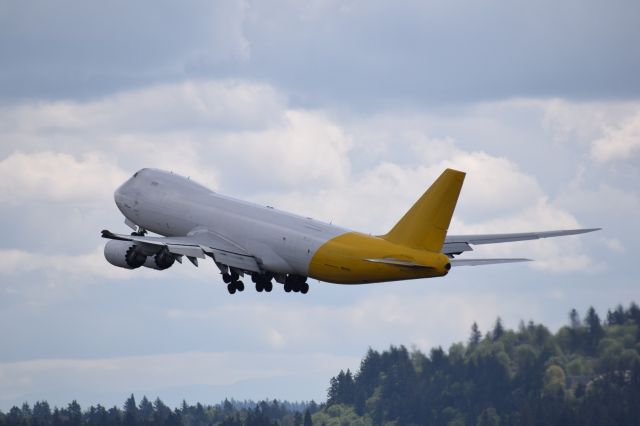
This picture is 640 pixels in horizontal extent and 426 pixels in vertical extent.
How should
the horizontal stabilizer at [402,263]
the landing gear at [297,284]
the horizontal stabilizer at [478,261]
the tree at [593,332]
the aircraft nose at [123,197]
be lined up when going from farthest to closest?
the tree at [593,332] → the aircraft nose at [123,197] → the landing gear at [297,284] → the horizontal stabilizer at [402,263] → the horizontal stabilizer at [478,261]

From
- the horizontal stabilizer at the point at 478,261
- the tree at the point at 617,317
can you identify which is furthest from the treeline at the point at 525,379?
the horizontal stabilizer at the point at 478,261

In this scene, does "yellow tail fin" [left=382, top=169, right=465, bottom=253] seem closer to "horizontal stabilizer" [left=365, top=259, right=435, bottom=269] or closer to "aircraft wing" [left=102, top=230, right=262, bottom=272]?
"horizontal stabilizer" [left=365, top=259, right=435, bottom=269]

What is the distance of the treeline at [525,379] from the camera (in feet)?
456

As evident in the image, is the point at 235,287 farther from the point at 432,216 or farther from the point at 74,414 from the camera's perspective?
the point at 74,414

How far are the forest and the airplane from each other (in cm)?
4643

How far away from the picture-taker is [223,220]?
9481 cm

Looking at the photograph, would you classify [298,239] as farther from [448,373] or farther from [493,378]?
[448,373]

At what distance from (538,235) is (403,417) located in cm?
9885

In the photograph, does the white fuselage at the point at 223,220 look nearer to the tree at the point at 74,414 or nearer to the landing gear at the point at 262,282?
the landing gear at the point at 262,282

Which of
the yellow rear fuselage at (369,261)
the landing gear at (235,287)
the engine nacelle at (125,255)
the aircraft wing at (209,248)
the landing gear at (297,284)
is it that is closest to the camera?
the yellow rear fuselage at (369,261)

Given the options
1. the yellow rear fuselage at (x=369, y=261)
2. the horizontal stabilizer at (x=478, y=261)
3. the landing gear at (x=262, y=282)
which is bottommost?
the horizontal stabilizer at (x=478, y=261)

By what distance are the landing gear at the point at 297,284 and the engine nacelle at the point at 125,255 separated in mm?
9241

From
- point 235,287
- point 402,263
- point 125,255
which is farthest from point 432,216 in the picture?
point 125,255

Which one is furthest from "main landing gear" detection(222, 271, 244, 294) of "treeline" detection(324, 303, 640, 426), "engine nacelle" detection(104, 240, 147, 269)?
"treeline" detection(324, 303, 640, 426)
